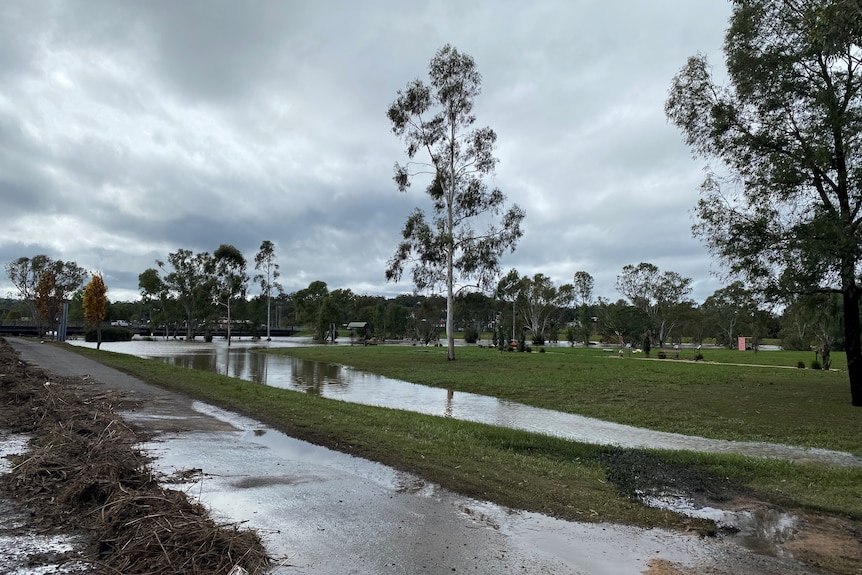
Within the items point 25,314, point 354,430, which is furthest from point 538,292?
point 25,314

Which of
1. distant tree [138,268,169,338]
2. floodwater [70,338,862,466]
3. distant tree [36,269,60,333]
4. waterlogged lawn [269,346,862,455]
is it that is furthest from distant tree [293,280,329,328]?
floodwater [70,338,862,466]

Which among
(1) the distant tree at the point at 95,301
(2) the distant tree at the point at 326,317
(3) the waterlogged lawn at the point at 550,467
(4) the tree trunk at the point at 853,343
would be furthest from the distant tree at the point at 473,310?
(1) the distant tree at the point at 95,301

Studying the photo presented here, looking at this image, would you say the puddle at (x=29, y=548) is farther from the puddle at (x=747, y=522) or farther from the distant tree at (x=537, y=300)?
the distant tree at (x=537, y=300)

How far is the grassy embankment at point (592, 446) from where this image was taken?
6418mm

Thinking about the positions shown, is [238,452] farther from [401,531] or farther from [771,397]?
[771,397]

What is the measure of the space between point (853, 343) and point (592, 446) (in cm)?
1130

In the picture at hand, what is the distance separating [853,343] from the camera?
15.3 m

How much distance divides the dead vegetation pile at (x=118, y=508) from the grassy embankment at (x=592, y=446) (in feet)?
9.73

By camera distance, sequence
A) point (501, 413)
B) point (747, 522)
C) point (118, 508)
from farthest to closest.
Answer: point (501, 413), point (747, 522), point (118, 508)

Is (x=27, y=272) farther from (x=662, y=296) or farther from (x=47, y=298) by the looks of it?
(x=662, y=296)

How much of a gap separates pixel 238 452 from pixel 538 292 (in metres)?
75.2

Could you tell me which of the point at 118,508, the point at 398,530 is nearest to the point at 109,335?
the point at 118,508

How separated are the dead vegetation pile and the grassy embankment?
117 inches

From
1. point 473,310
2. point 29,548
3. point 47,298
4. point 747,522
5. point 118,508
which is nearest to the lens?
point 29,548
